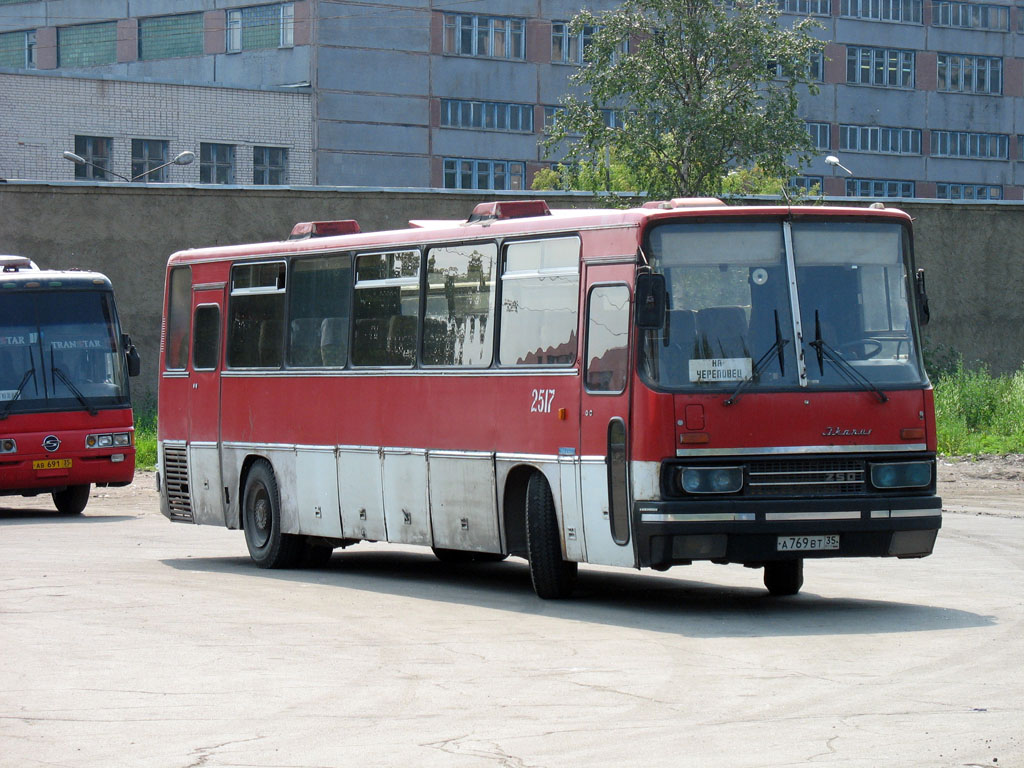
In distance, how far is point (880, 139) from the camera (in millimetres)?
100375

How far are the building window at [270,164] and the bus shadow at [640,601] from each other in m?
61.8

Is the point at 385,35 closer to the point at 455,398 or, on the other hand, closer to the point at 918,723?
the point at 455,398

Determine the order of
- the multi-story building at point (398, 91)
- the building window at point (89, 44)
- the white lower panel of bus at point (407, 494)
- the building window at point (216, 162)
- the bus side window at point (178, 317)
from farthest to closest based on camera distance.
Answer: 1. the building window at point (89, 44)
2. the building window at point (216, 162)
3. the multi-story building at point (398, 91)
4. the bus side window at point (178, 317)
5. the white lower panel of bus at point (407, 494)

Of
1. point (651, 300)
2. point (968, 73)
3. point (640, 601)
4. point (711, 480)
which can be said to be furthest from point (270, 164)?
point (711, 480)

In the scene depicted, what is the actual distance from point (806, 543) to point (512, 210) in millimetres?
3716

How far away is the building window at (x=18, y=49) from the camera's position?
93688 millimetres

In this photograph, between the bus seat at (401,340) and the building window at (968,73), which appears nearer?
the bus seat at (401,340)

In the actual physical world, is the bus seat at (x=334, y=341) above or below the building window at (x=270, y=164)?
below

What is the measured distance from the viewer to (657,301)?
12961mm

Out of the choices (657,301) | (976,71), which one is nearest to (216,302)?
(657,301)

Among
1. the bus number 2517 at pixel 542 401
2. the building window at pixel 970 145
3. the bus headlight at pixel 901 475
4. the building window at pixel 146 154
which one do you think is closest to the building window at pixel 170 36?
the building window at pixel 146 154

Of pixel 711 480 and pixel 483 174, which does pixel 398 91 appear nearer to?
pixel 483 174

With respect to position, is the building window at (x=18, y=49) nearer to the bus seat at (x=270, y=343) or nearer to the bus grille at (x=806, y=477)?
the bus seat at (x=270, y=343)

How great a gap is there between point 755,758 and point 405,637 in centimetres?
454
